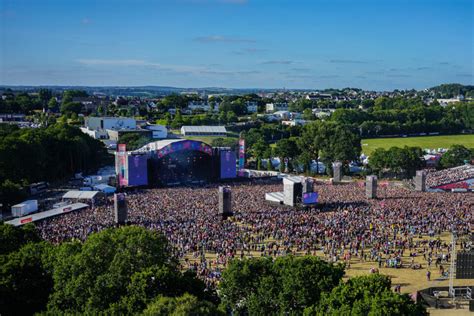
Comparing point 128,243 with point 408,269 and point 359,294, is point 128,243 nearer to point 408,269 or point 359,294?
point 359,294

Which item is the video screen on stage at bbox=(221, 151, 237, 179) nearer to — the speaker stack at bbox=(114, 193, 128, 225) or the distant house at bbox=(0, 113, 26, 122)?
the speaker stack at bbox=(114, 193, 128, 225)

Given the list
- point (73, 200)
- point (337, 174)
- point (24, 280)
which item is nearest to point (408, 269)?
point (24, 280)

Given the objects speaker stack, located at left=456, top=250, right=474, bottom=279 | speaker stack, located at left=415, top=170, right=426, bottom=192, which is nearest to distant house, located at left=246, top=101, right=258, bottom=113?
speaker stack, located at left=415, top=170, right=426, bottom=192

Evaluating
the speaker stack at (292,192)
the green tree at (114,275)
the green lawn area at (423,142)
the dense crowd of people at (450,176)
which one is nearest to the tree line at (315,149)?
the dense crowd of people at (450,176)

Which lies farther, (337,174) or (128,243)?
(337,174)

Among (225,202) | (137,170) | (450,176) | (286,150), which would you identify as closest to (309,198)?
(225,202)
